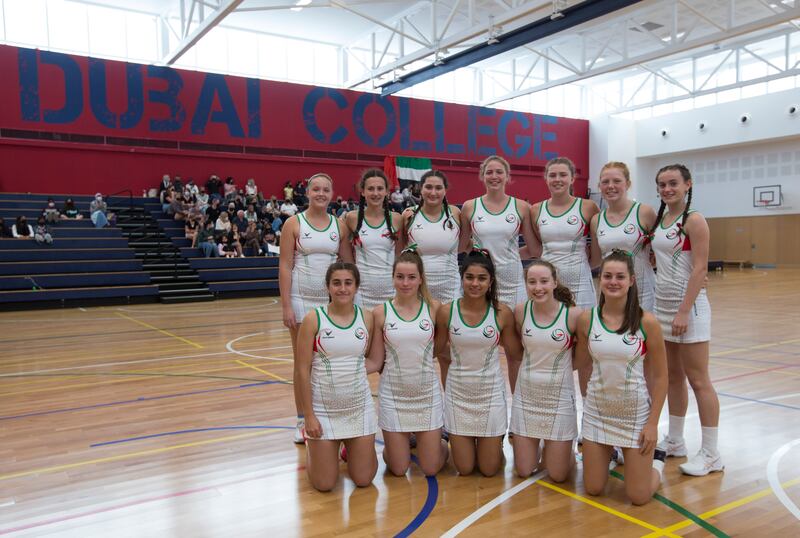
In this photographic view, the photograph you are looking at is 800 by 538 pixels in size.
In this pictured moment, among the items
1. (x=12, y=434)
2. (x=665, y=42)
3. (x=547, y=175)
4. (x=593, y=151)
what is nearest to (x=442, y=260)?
(x=547, y=175)

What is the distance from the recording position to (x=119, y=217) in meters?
15.5

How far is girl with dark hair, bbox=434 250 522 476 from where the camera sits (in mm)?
3195

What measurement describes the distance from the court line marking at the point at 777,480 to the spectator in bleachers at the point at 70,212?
14.6 metres

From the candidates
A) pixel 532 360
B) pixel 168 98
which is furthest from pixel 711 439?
pixel 168 98

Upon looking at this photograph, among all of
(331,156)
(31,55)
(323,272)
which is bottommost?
(323,272)

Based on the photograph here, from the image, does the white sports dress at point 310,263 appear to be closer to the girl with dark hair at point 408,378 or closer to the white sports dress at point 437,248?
the white sports dress at point 437,248

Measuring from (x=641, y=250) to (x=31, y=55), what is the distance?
1669cm

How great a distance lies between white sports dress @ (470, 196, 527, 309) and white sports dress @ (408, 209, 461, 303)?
15 centimetres

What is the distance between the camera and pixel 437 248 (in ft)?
12.1

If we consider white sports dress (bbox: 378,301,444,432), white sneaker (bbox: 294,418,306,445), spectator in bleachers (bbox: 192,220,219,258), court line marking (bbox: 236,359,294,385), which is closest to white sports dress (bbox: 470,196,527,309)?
white sports dress (bbox: 378,301,444,432)

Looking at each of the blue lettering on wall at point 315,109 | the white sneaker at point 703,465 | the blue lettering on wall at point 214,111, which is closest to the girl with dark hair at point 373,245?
the white sneaker at point 703,465

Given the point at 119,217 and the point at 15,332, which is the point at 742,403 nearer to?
the point at 15,332

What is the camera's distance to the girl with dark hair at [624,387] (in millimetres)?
2863

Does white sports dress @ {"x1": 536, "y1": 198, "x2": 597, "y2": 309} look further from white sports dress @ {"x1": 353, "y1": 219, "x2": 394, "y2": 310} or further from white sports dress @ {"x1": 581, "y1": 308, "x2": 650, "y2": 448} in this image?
white sports dress @ {"x1": 353, "y1": 219, "x2": 394, "y2": 310}
